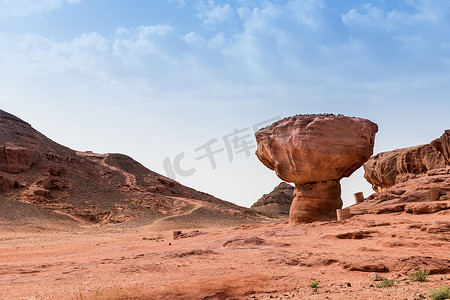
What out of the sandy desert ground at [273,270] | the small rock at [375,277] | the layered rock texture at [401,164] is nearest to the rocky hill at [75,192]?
the layered rock texture at [401,164]

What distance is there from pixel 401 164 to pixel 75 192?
1321 inches

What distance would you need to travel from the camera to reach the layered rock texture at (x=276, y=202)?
52.8 m

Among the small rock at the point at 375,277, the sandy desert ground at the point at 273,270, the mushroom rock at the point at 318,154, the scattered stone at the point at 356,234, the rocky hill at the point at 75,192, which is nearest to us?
the sandy desert ground at the point at 273,270

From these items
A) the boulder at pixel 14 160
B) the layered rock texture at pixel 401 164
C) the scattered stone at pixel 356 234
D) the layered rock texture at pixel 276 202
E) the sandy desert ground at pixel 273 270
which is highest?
the boulder at pixel 14 160

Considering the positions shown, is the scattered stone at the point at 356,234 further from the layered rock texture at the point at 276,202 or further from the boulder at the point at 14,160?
the boulder at the point at 14,160

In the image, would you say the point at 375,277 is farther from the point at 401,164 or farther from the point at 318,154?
the point at 401,164

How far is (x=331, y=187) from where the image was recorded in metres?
17.7

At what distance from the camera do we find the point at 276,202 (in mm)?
57500

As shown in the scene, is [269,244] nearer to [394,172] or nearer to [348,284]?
[348,284]

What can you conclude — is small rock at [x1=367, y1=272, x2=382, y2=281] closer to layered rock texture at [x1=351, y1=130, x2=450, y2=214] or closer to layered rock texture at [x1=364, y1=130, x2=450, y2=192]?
layered rock texture at [x1=351, y1=130, x2=450, y2=214]

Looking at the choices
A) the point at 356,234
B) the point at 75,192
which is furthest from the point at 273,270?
the point at 75,192

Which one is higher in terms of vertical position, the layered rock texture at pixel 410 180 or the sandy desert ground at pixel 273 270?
the layered rock texture at pixel 410 180

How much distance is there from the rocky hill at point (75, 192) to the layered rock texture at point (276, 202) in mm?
9037

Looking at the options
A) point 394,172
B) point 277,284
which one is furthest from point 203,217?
point 277,284
